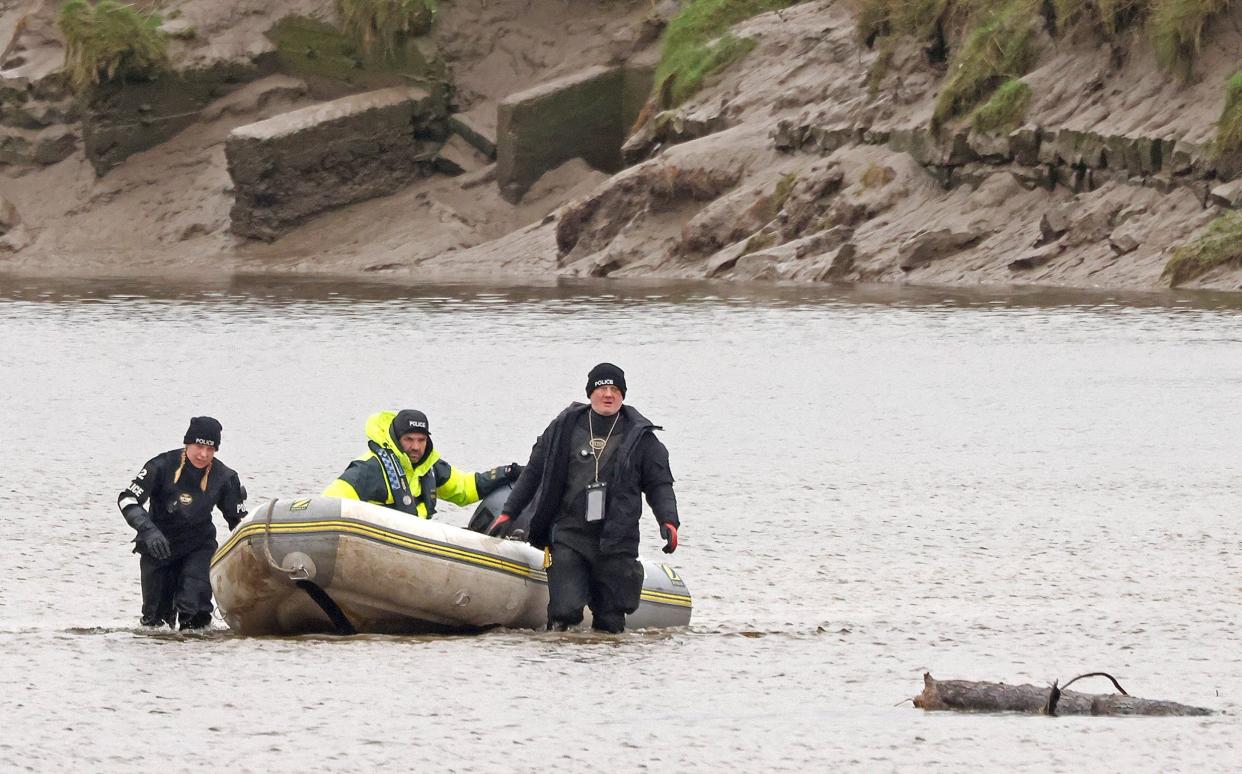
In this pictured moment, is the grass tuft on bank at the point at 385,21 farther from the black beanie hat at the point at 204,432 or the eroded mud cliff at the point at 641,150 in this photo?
the black beanie hat at the point at 204,432

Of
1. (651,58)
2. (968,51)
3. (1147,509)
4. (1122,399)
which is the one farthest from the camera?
(651,58)

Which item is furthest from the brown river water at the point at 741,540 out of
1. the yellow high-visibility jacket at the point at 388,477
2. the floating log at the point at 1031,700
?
the yellow high-visibility jacket at the point at 388,477

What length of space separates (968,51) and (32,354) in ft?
64.5

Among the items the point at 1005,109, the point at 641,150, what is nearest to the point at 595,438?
the point at 1005,109

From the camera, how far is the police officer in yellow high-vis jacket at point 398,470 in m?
11.6

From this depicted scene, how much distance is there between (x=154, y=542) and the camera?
37.1 ft

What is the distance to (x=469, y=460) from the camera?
18516mm

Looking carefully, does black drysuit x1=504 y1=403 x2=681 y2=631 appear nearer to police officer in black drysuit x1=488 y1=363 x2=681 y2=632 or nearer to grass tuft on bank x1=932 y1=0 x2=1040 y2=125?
police officer in black drysuit x1=488 y1=363 x2=681 y2=632

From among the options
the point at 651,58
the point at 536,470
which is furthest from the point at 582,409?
the point at 651,58

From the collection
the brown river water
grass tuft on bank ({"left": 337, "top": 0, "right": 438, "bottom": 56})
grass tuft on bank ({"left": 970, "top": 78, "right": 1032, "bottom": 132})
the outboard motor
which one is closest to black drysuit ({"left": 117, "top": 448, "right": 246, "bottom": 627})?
the brown river water

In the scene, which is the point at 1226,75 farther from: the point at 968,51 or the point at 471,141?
the point at 471,141

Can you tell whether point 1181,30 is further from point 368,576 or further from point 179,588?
point 368,576

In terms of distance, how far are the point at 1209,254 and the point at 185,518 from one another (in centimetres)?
2464

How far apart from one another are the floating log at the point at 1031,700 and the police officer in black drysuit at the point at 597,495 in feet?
6.62
